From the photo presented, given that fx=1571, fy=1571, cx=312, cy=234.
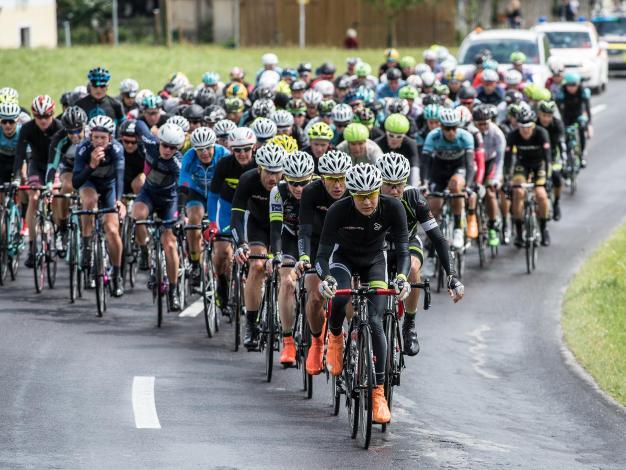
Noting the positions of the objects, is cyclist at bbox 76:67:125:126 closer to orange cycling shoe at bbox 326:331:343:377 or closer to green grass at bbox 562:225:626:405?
green grass at bbox 562:225:626:405

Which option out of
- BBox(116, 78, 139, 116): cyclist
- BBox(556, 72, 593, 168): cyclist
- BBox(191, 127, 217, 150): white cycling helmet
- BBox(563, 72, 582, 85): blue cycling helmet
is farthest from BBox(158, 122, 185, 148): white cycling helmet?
BBox(563, 72, 582, 85): blue cycling helmet

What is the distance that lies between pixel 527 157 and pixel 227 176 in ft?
23.3

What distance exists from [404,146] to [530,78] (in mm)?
12593

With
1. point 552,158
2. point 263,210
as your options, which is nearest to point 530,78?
point 552,158

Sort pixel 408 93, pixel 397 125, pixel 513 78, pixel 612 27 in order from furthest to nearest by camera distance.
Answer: pixel 612 27
pixel 513 78
pixel 408 93
pixel 397 125

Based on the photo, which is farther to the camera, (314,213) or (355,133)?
(355,133)

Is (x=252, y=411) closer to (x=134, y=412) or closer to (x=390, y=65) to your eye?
(x=134, y=412)

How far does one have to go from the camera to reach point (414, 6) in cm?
6081

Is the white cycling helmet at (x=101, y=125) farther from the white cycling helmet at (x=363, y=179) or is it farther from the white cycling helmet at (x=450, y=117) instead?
the white cycling helmet at (x=363, y=179)

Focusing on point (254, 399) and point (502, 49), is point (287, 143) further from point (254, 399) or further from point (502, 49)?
point (502, 49)

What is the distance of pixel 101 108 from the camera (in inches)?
794

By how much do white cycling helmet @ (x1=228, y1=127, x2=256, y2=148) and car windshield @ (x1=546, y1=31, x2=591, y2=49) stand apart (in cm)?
2684

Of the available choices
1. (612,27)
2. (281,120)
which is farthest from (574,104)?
(612,27)

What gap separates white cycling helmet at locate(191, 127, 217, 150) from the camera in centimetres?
1599
